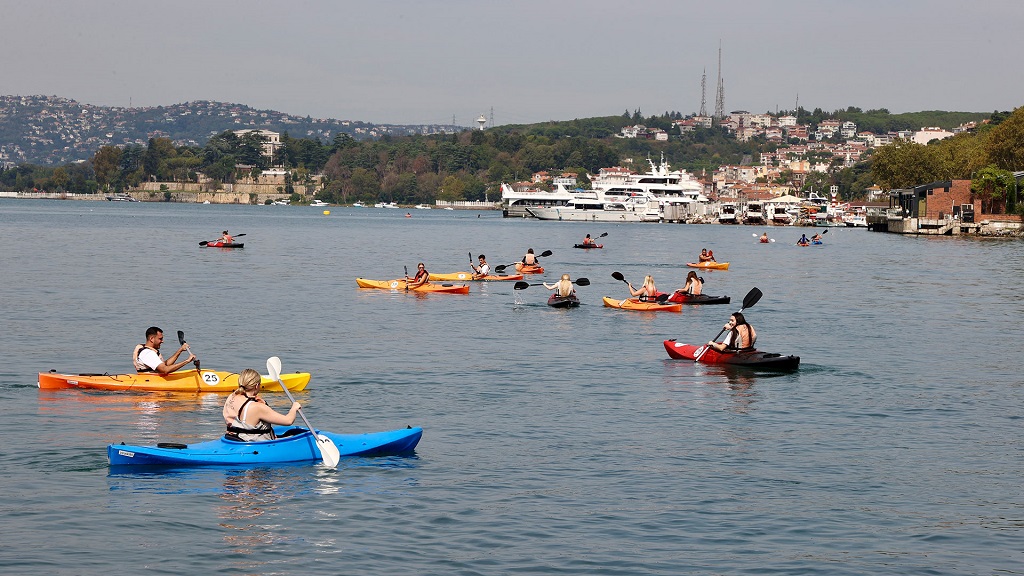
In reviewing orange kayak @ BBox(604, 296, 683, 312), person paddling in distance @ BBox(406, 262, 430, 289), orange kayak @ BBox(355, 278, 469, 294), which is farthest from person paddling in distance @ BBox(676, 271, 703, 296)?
person paddling in distance @ BBox(406, 262, 430, 289)

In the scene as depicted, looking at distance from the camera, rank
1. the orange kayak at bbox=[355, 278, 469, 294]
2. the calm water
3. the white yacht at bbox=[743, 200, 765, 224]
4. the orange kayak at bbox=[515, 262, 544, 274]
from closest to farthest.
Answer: the calm water → the orange kayak at bbox=[355, 278, 469, 294] → the orange kayak at bbox=[515, 262, 544, 274] → the white yacht at bbox=[743, 200, 765, 224]

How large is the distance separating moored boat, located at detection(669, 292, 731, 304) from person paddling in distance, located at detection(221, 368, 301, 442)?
29.4 metres

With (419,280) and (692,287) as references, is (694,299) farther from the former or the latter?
(419,280)

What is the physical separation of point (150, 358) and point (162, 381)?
1.87 ft

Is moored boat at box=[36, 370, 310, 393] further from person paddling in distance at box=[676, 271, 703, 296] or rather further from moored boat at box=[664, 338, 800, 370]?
person paddling in distance at box=[676, 271, 703, 296]

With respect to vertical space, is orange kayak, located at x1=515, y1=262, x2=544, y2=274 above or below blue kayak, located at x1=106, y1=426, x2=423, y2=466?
above

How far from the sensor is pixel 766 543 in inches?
607

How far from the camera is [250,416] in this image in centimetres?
1828

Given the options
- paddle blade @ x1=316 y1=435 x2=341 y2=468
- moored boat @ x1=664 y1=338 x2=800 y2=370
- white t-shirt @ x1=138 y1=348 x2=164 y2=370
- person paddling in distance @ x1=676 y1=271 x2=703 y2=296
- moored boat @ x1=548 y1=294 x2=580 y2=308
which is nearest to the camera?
paddle blade @ x1=316 y1=435 x2=341 y2=468

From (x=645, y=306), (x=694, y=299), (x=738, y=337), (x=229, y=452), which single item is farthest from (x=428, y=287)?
(x=229, y=452)

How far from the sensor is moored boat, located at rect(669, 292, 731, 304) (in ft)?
152

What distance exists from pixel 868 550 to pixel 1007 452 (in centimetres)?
699

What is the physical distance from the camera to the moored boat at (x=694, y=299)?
4628 cm

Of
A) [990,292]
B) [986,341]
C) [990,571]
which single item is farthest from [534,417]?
[990,292]
